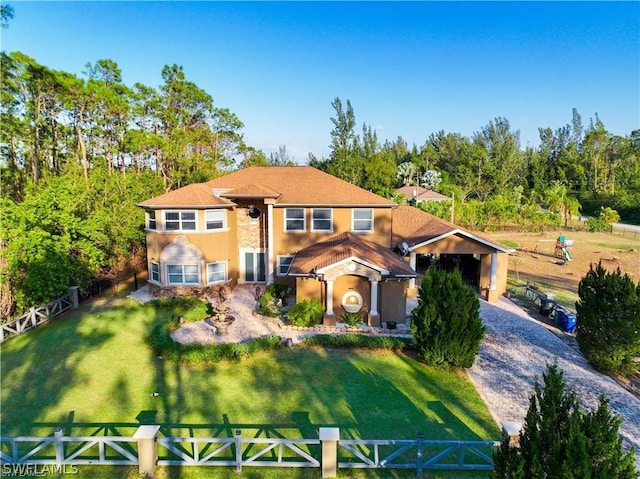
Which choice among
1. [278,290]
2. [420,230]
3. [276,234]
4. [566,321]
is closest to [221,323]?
[278,290]

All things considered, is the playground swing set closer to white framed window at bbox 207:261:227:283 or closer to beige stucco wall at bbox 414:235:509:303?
beige stucco wall at bbox 414:235:509:303

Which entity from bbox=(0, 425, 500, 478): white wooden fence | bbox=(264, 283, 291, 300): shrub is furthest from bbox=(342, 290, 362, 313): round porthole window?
bbox=(0, 425, 500, 478): white wooden fence

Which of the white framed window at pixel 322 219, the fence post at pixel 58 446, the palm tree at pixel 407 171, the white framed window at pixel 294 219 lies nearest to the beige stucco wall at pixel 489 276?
the white framed window at pixel 322 219

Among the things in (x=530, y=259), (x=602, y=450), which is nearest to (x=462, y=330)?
(x=602, y=450)

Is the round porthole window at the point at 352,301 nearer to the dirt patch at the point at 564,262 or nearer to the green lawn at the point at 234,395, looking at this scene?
the green lawn at the point at 234,395

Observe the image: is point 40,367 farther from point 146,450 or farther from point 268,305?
point 268,305

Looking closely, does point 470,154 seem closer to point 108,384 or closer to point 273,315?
point 273,315
